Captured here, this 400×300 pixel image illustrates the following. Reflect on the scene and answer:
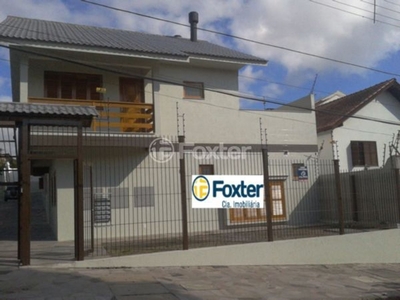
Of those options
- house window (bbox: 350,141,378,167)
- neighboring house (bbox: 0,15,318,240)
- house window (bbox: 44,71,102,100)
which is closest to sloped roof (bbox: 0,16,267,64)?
neighboring house (bbox: 0,15,318,240)

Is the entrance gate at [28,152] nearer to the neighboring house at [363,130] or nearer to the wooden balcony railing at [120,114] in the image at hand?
the wooden balcony railing at [120,114]

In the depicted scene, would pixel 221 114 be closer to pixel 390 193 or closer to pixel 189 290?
pixel 390 193

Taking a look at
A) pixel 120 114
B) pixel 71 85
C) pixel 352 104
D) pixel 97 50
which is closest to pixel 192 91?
pixel 120 114

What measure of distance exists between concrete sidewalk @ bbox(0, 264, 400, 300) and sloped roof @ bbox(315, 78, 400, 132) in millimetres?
12128

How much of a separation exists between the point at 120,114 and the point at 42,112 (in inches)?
235

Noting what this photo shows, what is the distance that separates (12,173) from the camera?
911 cm

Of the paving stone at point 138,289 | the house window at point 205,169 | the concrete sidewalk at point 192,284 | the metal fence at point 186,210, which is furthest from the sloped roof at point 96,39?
the paving stone at point 138,289

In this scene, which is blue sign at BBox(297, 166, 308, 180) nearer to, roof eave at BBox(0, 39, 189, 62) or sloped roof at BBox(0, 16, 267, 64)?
sloped roof at BBox(0, 16, 267, 64)

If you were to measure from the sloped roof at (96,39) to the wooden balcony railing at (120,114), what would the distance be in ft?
6.30

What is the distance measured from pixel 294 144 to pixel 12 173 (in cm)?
1217

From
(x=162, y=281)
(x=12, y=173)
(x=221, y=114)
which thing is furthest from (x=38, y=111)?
(x=221, y=114)

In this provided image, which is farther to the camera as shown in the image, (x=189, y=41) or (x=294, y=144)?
(x=189, y=41)

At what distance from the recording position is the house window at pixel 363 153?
21.3 m

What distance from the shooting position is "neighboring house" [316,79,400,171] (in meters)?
21.1
